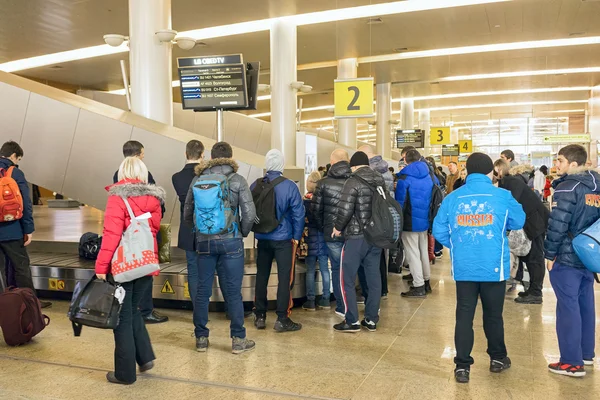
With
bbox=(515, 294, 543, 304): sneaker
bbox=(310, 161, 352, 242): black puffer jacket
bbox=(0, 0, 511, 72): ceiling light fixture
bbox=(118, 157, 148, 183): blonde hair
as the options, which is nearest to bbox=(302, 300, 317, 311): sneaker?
bbox=(310, 161, 352, 242): black puffer jacket

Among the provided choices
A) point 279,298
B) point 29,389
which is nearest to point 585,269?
point 279,298

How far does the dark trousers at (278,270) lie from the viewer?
5371mm

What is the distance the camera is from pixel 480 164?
418cm

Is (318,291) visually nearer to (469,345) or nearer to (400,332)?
(400,332)

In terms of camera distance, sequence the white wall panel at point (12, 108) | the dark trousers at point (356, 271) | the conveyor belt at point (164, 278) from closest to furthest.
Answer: the dark trousers at point (356, 271), the conveyor belt at point (164, 278), the white wall panel at point (12, 108)

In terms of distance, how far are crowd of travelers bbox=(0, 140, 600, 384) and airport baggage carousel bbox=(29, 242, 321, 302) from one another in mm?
405

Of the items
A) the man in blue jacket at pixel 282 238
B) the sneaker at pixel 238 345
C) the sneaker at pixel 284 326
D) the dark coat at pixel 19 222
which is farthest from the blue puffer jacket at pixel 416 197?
the dark coat at pixel 19 222

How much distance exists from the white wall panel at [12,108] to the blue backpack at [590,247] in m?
6.97

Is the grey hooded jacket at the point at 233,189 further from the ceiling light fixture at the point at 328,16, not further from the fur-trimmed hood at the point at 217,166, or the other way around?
the ceiling light fixture at the point at 328,16

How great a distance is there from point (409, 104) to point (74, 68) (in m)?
16.7

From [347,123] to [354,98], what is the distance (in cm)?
691

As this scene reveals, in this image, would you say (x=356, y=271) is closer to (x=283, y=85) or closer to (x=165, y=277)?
(x=165, y=277)

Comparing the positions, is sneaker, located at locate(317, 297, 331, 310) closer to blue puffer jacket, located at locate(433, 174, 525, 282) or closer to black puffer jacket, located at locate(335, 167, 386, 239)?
A: black puffer jacket, located at locate(335, 167, 386, 239)

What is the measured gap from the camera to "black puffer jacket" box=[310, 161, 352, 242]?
5586 millimetres
